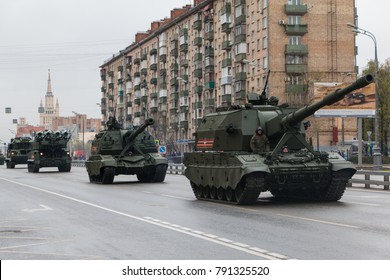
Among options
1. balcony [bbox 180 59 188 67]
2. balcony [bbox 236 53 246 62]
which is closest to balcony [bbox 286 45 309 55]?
balcony [bbox 236 53 246 62]

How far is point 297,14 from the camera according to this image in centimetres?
7594

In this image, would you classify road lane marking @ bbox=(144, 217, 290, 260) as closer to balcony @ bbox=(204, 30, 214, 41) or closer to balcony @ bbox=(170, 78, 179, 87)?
balcony @ bbox=(204, 30, 214, 41)

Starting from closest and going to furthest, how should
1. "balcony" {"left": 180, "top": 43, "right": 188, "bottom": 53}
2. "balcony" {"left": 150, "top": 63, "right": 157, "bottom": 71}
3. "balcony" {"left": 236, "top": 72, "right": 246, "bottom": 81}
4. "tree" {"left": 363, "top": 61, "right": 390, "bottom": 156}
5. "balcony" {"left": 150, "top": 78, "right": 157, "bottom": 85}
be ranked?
1. "tree" {"left": 363, "top": 61, "right": 390, "bottom": 156}
2. "balcony" {"left": 236, "top": 72, "right": 246, "bottom": 81}
3. "balcony" {"left": 180, "top": 43, "right": 188, "bottom": 53}
4. "balcony" {"left": 150, "top": 63, "right": 157, "bottom": 71}
5. "balcony" {"left": 150, "top": 78, "right": 157, "bottom": 85}

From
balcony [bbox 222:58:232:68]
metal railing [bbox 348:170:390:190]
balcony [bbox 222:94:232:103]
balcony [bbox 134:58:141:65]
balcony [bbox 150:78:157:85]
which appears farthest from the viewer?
balcony [bbox 134:58:141:65]

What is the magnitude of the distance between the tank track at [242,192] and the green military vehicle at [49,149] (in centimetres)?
3088

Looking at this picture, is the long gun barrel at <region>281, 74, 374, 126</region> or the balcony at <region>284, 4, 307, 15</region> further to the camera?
the balcony at <region>284, 4, 307, 15</region>

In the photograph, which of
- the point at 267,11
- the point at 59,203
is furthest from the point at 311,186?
the point at 267,11

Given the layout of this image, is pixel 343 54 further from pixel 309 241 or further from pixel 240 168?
pixel 309 241

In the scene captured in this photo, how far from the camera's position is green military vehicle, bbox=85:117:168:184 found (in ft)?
102

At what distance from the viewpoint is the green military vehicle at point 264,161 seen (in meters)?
17.9

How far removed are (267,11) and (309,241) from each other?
6635 centimetres

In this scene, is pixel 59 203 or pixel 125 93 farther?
pixel 125 93

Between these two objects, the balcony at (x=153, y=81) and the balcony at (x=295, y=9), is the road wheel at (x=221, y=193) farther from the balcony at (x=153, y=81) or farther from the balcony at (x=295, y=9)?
the balcony at (x=153, y=81)

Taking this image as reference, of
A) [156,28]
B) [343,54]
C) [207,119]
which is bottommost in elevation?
[207,119]
